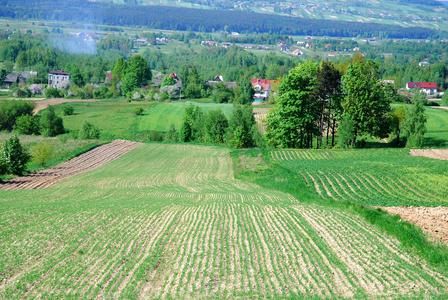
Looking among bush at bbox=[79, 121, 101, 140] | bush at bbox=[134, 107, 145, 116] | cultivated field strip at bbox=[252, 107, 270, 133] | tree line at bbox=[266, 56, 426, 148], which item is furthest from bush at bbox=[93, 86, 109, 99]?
tree line at bbox=[266, 56, 426, 148]

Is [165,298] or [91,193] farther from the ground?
[165,298]

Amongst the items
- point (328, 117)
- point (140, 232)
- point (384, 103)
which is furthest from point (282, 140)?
point (140, 232)

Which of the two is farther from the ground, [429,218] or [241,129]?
[429,218]

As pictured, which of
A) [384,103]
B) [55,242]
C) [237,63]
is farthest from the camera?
[237,63]

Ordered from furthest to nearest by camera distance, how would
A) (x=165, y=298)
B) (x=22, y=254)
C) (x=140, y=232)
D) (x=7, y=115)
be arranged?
(x=7, y=115), (x=140, y=232), (x=22, y=254), (x=165, y=298)

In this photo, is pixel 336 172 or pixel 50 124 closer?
pixel 336 172

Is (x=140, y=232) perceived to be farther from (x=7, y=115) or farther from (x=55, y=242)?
(x=7, y=115)

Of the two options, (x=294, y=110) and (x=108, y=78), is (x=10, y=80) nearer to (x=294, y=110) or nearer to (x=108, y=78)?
(x=108, y=78)

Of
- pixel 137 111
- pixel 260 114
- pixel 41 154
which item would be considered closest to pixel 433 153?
pixel 41 154
